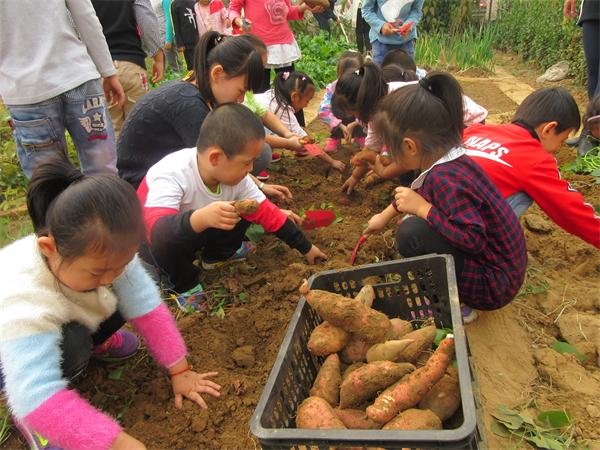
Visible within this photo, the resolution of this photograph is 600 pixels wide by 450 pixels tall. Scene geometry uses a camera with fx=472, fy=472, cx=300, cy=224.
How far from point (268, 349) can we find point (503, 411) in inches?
37.4

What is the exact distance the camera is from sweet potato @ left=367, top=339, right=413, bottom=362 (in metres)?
1.55

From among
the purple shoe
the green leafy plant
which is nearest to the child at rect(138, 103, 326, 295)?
the purple shoe

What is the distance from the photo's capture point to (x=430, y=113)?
6.23 feet

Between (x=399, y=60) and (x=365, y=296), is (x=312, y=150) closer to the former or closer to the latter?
(x=399, y=60)

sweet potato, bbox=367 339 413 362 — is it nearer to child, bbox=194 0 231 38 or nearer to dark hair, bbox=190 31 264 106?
dark hair, bbox=190 31 264 106

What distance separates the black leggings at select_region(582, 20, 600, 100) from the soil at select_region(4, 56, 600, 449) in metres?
1.57

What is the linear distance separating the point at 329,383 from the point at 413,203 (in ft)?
2.74

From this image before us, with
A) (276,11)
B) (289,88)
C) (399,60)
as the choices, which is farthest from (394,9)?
(289,88)

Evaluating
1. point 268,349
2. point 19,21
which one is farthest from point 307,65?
point 268,349

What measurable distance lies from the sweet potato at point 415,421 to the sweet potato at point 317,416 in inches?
5.7

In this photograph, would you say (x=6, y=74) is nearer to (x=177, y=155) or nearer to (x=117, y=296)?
(x=177, y=155)

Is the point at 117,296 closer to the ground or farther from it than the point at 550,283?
farther from it

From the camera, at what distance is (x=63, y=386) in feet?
4.35

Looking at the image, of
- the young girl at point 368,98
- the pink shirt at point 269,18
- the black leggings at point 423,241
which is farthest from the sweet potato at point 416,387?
the pink shirt at point 269,18
